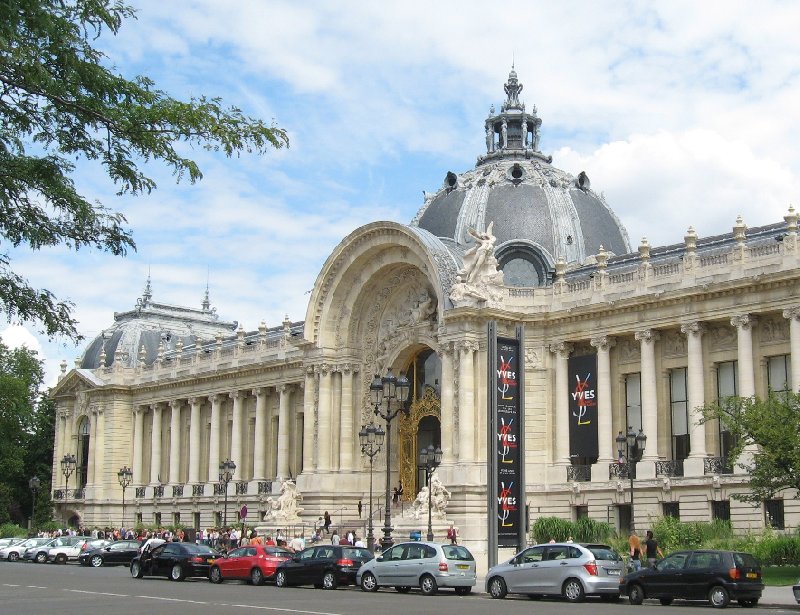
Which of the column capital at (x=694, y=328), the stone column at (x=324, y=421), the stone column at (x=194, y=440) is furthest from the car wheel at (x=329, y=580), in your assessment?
the stone column at (x=194, y=440)

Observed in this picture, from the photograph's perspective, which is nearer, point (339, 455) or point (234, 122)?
point (234, 122)

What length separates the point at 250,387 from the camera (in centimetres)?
6731

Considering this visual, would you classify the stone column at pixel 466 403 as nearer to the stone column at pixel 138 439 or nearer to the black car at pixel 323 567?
the black car at pixel 323 567

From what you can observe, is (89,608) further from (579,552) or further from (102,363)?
(102,363)

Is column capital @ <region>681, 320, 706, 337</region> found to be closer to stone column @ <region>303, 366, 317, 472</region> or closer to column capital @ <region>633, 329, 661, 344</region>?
column capital @ <region>633, 329, 661, 344</region>

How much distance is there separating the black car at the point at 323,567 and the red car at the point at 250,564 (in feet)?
2.84

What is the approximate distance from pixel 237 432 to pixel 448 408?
2127 centimetres

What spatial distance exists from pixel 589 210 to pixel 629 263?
700cm

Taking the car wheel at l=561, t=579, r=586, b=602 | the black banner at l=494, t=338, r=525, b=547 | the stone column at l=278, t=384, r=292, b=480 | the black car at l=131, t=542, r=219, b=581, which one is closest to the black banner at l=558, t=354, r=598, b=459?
the black banner at l=494, t=338, r=525, b=547

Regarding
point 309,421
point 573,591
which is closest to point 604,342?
point 309,421

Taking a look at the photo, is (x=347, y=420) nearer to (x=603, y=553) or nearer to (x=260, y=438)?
(x=260, y=438)

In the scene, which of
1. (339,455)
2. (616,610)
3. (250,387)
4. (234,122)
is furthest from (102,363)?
(234,122)

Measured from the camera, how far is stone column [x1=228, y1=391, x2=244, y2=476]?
2660 inches

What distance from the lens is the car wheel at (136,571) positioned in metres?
37.7
